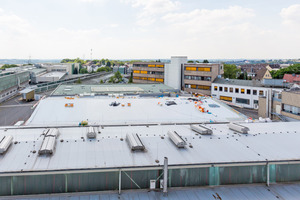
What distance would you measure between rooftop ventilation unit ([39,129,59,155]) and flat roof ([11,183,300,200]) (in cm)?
271

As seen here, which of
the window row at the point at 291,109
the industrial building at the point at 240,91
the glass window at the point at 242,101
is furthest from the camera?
the glass window at the point at 242,101

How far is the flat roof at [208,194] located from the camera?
44.7 ft

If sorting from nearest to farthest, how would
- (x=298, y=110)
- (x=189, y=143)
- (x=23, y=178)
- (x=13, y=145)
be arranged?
(x=23, y=178) < (x=13, y=145) < (x=189, y=143) < (x=298, y=110)

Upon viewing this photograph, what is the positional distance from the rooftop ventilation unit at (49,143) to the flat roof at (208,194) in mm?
2707

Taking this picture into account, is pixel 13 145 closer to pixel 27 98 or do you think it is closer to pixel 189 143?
pixel 189 143

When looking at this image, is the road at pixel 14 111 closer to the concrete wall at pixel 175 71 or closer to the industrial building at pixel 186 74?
the industrial building at pixel 186 74

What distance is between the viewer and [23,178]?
44.2ft

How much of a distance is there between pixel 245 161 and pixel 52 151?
41.1ft

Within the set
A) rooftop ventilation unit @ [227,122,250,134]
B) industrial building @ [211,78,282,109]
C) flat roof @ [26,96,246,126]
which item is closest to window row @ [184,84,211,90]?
industrial building @ [211,78,282,109]

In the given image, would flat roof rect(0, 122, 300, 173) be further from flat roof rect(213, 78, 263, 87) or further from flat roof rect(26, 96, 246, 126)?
flat roof rect(213, 78, 263, 87)

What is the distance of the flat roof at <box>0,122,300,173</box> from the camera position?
14.4 meters

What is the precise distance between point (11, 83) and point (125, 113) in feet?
243

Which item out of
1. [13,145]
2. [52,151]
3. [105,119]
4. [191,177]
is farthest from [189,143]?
[105,119]

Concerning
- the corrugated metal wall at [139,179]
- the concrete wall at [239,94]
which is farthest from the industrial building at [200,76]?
the corrugated metal wall at [139,179]
